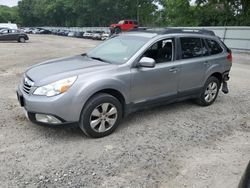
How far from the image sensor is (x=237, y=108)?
6461 millimetres

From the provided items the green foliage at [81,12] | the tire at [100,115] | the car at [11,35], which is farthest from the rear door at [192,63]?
the green foliage at [81,12]

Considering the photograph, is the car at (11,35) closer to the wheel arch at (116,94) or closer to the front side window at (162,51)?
the front side window at (162,51)

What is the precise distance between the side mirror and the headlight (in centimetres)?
116

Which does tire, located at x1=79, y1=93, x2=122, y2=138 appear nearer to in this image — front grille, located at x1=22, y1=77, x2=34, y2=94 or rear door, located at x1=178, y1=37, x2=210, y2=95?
front grille, located at x1=22, y1=77, x2=34, y2=94

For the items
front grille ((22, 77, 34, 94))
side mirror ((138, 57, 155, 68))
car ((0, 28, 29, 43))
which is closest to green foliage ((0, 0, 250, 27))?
car ((0, 28, 29, 43))

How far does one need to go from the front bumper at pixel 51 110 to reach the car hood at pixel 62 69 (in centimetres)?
28

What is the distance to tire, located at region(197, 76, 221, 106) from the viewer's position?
630 cm

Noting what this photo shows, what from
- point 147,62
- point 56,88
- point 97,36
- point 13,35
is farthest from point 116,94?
point 97,36

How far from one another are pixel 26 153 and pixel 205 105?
3824 millimetres

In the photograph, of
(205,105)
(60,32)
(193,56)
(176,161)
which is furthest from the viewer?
(60,32)

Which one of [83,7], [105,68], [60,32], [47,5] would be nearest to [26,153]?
[105,68]

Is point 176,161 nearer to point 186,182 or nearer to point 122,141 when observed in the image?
point 186,182

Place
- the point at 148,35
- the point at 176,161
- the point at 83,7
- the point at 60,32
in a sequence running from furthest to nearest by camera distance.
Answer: the point at 83,7
the point at 60,32
the point at 148,35
the point at 176,161

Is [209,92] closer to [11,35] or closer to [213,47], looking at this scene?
[213,47]
